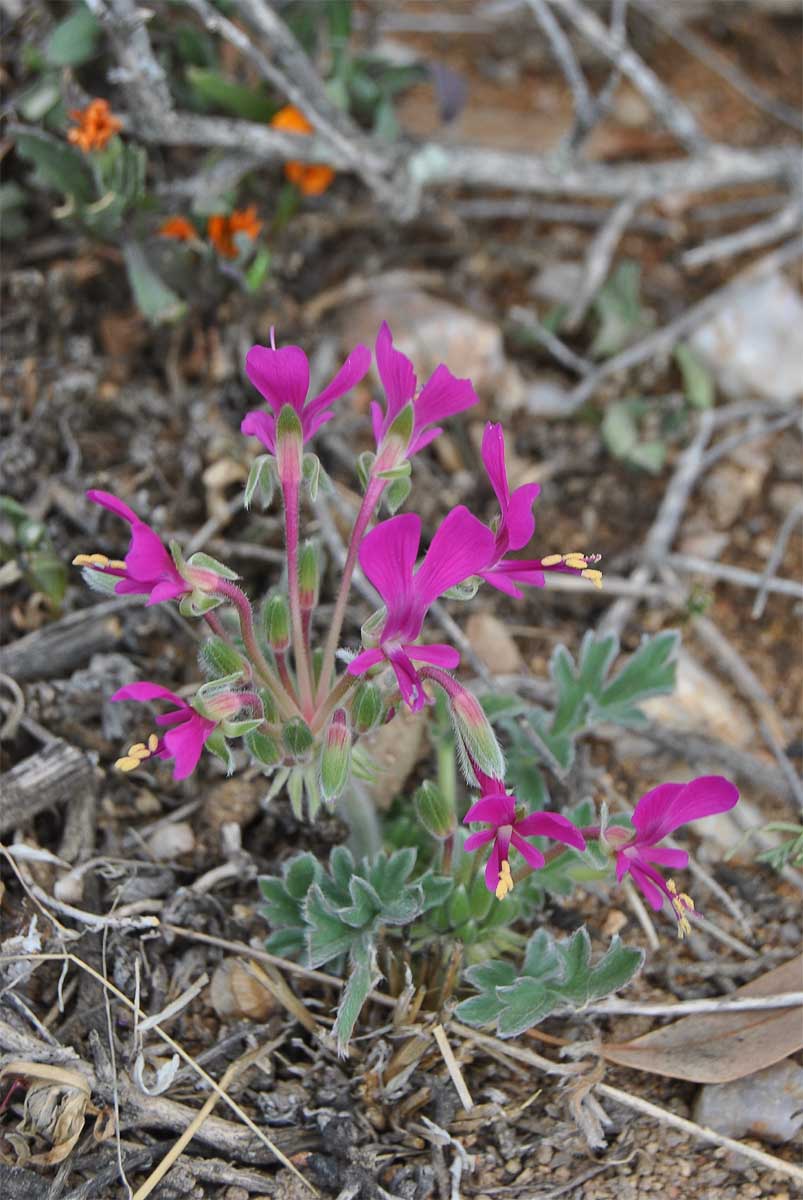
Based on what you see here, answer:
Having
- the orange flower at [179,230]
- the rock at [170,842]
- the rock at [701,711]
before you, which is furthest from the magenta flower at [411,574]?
the orange flower at [179,230]

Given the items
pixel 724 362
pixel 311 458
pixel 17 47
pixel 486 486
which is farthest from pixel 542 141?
pixel 311 458

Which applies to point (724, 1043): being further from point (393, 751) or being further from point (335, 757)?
point (335, 757)

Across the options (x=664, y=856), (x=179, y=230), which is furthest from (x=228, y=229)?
(x=664, y=856)

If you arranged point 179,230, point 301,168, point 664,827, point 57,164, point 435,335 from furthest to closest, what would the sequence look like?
point 435,335 → point 301,168 → point 179,230 → point 57,164 → point 664,827

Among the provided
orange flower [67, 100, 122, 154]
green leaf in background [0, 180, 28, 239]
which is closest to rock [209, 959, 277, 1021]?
orange flower [67, 100, 122, 154]

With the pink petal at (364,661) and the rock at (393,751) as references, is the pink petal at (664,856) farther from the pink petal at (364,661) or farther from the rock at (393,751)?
the rock at (393,751)

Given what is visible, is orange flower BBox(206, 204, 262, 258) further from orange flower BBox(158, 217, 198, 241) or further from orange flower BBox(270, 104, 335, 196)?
orange flower BBox(270, 104, 335, 196)

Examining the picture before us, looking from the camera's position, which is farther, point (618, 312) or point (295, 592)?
point (618, 312)
